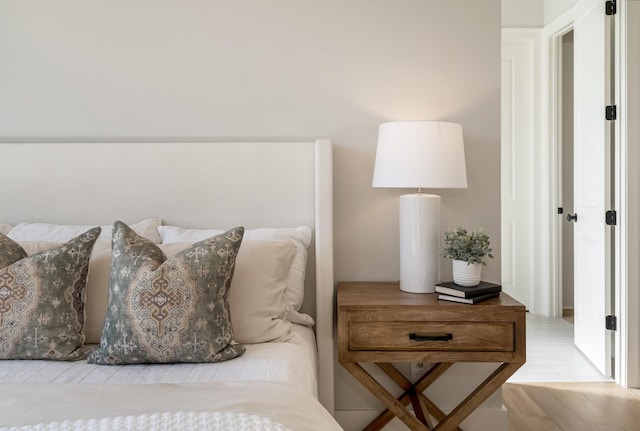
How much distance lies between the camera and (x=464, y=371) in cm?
254

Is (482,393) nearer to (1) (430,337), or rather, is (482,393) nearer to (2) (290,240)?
(1) (430,337)

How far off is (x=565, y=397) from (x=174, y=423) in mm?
2487

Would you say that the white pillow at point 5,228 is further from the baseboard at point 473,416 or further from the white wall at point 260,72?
the baseboard at point 473,416

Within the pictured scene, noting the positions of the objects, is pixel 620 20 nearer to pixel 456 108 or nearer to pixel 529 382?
pixel 456 108

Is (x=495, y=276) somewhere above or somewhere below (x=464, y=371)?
above

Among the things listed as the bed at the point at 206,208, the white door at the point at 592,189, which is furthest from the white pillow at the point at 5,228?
the white door at the point at 592,189

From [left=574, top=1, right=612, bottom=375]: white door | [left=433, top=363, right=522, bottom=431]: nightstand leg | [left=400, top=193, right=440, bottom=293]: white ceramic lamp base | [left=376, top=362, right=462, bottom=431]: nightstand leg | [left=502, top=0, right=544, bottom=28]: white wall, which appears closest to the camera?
[left=433, top=363, right=522, bottom=431]: nightstand leg

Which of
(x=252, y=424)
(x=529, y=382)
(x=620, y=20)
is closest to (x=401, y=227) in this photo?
(x=252, y=424)

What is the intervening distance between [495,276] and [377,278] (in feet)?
1.68

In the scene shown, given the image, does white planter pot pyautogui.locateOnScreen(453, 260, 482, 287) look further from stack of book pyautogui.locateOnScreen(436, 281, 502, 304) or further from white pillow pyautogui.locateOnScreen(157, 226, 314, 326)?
white pillow pyautogui.locateOnScreen(157, 226, 314, 326)

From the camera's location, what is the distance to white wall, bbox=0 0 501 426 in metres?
2.49

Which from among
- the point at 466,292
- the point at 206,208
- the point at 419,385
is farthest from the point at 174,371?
the point at 419,385

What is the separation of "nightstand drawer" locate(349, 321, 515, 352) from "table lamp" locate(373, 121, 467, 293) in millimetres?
226

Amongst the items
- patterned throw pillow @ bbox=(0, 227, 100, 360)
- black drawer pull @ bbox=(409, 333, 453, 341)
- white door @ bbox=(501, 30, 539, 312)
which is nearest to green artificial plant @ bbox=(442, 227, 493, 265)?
black drawer pull @ bbox=(409, 333, 453, 341)
